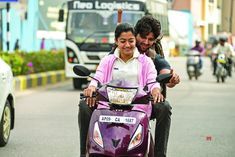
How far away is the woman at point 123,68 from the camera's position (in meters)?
6.26

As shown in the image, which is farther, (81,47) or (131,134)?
(81,47)

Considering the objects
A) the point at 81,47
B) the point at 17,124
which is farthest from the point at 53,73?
the point at 17,124

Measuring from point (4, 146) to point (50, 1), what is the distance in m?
27.9

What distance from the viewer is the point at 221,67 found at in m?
24.3

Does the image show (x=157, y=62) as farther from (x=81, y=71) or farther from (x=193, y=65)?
(x=193, y=65)

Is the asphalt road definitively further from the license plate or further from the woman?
the license plate

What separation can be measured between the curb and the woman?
11445mm

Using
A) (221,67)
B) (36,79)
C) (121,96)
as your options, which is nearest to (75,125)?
(121,96)

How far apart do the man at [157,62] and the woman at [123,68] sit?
0.17 metres

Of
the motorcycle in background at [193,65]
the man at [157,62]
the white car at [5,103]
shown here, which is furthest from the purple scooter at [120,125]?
the motorcycle in background at [193,65]

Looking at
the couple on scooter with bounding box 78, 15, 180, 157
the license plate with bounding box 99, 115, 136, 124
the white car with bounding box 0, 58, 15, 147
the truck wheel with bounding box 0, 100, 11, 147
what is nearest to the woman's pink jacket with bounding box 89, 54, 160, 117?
the couple on scooter with bounding box 78, 15, 180, 157

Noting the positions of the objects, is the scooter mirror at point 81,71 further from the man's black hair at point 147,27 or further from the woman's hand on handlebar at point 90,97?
the man's black hair at point 147,27

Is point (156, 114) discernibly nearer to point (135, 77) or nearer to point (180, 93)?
point (135, 77)

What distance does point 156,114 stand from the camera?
6332mm
